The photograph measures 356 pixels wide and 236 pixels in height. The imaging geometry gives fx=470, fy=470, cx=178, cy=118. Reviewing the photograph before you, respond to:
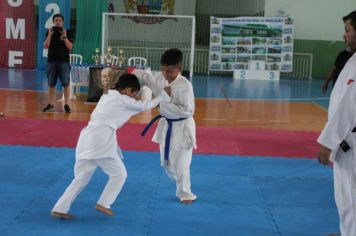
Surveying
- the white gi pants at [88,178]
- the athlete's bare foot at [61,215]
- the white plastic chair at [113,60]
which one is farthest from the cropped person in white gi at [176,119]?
the white plastic chair at [113,60]

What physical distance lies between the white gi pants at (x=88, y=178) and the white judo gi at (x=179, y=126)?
613 mm

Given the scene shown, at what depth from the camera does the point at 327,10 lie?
58.3 feet

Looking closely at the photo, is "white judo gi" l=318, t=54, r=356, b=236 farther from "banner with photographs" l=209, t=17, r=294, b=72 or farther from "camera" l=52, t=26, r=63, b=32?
"banner with photographs" l=209, t=17, r=294, b=72

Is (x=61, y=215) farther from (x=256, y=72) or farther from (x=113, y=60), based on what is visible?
(x=256, y=72)

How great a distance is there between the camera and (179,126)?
4328mm

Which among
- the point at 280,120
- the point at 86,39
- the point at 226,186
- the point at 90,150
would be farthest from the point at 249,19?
the point at 90,150

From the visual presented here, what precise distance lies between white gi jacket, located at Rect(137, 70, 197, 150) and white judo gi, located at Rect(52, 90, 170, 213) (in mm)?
329

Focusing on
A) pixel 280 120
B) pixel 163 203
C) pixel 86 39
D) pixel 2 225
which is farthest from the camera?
pixel 86 39

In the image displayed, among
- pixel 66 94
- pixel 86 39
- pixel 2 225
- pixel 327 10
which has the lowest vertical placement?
pixel 2 225

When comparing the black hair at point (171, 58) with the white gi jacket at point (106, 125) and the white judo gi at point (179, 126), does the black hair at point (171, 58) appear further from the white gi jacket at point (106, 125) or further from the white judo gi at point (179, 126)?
the white gi jacket at point (106, 125)

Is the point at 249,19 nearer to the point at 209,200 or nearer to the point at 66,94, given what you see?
the point at 66,94

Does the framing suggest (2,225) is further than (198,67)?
No

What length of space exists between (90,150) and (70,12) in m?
13.9

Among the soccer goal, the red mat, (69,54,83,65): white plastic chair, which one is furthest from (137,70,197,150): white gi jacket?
the soccer goal
